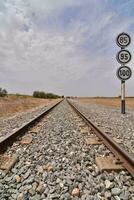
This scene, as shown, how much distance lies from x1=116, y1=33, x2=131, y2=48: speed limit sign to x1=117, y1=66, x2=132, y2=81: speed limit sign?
1175mm

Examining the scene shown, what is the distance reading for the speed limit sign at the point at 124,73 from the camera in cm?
1341

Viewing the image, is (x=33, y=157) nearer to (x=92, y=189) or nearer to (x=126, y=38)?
(x=92, y=189)

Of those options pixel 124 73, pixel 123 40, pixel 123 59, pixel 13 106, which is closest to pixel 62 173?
pixel 124 73

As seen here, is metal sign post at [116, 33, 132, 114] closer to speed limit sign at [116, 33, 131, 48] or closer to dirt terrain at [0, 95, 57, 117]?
speed limit sign at [116, 33, 131, 48]

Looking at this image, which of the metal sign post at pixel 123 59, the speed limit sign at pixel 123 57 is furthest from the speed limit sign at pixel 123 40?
the speed limit sign at pixel 123 57

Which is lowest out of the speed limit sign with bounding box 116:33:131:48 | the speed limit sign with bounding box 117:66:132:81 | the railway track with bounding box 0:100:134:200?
the railway track with bounding box 0:100:134:200

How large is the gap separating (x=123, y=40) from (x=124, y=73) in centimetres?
172

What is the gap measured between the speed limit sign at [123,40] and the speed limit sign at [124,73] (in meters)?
1.18

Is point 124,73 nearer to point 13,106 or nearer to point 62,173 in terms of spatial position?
point 62,173

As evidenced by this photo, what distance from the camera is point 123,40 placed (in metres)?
13.6

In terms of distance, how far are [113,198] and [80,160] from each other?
1.43 m

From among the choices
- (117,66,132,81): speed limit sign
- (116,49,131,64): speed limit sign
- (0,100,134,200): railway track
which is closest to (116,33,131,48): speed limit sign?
(116,49,131,64): speed limit sign

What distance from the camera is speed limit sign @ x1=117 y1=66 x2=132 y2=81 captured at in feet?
44.0

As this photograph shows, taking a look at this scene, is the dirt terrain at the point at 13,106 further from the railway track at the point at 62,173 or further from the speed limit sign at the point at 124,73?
the railway track at the point at 62,173
